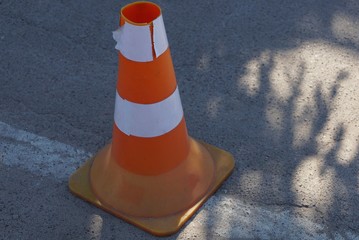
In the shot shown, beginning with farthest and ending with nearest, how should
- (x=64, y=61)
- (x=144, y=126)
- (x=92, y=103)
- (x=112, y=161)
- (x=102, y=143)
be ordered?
(x=64, y=61) < (x=92, y=103) < (x=102, y=143) < (x=112, y=161) < (x=144, y=126)

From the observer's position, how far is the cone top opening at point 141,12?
302 centimetres

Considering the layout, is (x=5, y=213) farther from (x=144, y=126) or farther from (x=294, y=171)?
(x=294, y=171)

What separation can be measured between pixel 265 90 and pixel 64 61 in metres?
1.30

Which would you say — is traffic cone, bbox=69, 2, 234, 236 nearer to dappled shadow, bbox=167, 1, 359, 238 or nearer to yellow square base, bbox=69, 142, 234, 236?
yellow square base, bbox=69, 142, 234, 236

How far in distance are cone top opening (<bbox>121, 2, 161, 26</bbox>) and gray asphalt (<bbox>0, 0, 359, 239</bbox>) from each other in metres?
0.88

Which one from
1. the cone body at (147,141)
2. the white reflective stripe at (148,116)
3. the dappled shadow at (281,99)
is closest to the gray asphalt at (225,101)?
the dappled shadow at (281,99)

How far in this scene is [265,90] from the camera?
4.05 meters

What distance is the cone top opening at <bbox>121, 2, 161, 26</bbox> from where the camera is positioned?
302 cm

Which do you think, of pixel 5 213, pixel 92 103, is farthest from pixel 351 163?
pixel 5 213

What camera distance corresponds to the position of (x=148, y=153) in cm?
320

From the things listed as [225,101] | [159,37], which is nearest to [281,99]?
[225,101]

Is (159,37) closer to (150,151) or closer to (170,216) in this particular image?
(150,151)

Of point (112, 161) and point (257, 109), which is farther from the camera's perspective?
point (257, 109)

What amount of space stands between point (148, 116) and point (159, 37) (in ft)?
1.24
